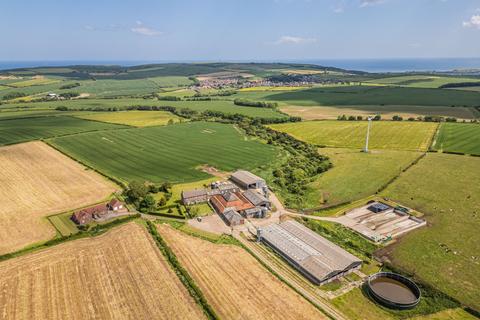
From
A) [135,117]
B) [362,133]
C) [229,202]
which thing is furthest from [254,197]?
[135,117]

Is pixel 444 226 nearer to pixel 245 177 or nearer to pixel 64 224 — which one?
pixel 245 177

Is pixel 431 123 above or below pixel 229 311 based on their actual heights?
above

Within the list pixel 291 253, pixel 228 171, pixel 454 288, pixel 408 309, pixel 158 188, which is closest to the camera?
pixel 408 309

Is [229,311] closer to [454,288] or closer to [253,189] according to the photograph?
[454,288]

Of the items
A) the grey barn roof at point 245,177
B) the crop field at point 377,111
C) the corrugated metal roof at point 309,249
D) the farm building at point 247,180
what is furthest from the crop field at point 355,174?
the crop field at point 377,111

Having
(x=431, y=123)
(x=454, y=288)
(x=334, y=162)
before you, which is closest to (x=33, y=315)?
(x=454, y=288)

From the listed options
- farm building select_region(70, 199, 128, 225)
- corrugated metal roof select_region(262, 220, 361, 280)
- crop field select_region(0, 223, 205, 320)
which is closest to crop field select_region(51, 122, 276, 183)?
farm building select_region(70, 199, 128, 225)
